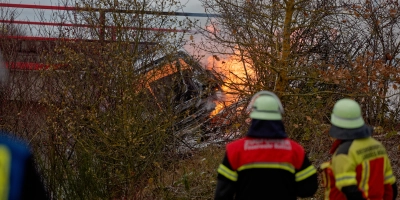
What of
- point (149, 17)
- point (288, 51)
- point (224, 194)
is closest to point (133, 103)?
point (149, 17)

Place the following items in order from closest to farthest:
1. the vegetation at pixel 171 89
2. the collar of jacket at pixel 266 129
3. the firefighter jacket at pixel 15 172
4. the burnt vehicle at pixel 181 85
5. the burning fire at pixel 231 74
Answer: the firefighter jacket at pixel 15 172, the collar of jacket at pixel 266 129, the vegetation at pixel 171 89, the burning fire at pixel 231 74, the burnt vehicle at pixel 181 85

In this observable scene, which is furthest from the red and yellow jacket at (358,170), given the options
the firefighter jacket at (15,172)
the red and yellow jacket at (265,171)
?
the firefighter jacket at (15,172)

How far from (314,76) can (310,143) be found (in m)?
1.61

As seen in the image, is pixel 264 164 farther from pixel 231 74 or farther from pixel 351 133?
pixel 231 74

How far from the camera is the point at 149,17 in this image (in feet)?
43.4

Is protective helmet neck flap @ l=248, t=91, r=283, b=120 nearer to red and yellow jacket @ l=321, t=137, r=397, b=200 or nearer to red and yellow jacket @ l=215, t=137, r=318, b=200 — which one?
red and yellow jacket @ l=215, t=137, r=318, b=200

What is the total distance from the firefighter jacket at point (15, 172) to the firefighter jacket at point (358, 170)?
8.05 ft

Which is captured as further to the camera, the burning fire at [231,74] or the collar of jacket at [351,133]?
the burning fire at [231,74]

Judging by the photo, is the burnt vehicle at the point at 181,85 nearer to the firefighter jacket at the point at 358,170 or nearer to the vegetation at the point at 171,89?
the vegetation at the point at 171,89

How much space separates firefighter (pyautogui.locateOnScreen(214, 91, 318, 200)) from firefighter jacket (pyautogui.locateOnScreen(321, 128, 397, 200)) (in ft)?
→ 0.75

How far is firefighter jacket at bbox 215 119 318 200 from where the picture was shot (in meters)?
3.96

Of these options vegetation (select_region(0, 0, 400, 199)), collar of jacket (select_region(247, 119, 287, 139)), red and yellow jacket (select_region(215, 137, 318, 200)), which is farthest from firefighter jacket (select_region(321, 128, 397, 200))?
vegetation (select_region(0, 0, 400, 199))

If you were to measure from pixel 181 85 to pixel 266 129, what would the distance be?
9252mm

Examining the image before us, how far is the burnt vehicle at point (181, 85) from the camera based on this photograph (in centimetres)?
1232
